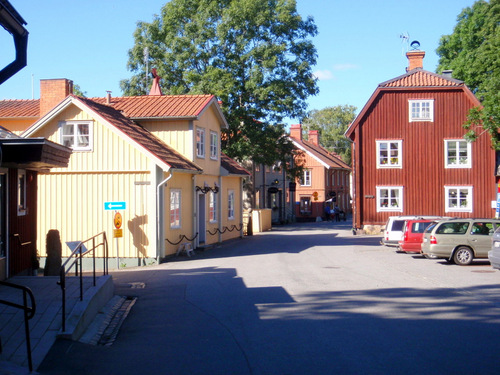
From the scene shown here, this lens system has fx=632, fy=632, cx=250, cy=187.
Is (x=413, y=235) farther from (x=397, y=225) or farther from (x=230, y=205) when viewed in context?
(x=230, y=205)

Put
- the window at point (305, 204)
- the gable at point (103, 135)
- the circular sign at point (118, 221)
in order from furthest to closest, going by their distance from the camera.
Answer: the window at point (305, 204) < the gable at point (103, 135) < the circular sign at point (118, 221)

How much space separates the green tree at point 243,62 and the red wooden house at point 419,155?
246 inches

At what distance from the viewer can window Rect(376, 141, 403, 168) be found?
38.1 m

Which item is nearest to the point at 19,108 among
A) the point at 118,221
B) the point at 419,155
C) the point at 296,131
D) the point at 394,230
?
the point at 118,221

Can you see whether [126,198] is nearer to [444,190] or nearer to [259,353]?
[259,353]

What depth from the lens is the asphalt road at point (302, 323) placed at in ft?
25.7

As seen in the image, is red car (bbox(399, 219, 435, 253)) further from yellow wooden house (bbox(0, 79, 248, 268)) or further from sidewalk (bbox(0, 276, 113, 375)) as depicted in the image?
sidewalk (bbox(0, 276, 113, 375))

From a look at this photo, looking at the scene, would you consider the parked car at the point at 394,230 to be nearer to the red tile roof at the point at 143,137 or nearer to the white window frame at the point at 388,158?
the red tile roof at the point at 143,137

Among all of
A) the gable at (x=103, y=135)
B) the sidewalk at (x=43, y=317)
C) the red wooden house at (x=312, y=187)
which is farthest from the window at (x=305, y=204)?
the sidewalk at (x=43, y=317)

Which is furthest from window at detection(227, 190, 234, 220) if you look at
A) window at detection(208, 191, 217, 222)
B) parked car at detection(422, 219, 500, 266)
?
parked car at detection(422, 219, 500, 266)

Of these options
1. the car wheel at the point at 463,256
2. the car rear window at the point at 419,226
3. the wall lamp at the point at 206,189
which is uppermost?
the wall lamp at the point at 206,189

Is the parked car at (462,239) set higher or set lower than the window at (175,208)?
lower

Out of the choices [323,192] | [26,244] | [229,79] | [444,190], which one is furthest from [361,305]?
[323,192]

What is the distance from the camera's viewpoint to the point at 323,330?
9.86 meters
